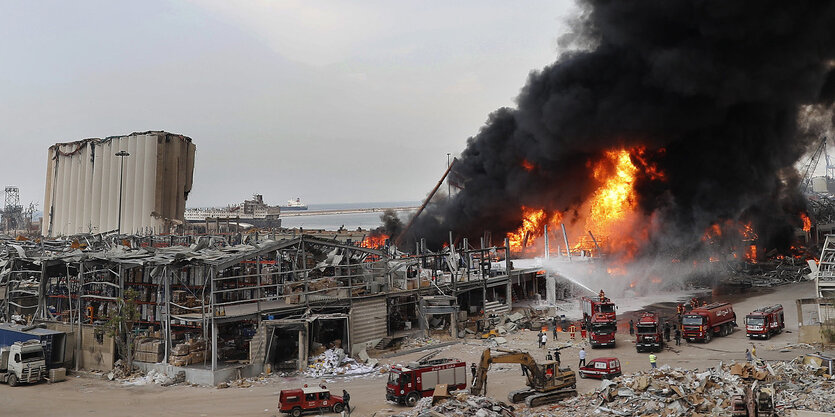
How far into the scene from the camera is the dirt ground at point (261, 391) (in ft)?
78.1

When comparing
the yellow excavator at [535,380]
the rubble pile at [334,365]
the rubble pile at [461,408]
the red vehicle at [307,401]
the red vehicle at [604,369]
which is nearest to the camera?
the rubble pile at [461,408]

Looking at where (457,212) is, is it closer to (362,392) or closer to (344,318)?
(344,318)

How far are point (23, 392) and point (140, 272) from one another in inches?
366

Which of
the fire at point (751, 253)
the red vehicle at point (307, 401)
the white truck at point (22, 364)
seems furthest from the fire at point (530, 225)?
the white truck at point (22, 364)

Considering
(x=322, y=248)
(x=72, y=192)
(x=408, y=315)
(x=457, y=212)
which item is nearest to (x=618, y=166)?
(x=457, y=212)

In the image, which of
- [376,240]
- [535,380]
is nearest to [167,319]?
[535,380]

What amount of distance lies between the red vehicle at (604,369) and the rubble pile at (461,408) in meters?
6.47

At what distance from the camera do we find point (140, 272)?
115 ft

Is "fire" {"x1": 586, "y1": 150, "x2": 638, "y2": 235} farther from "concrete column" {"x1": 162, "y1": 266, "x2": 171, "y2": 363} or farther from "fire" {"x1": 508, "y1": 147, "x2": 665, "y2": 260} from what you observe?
"concrete column" {"x1": 162, "y1": 266, "x2": 171, "y2": 363}

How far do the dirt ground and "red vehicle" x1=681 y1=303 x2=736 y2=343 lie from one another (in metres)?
0.54

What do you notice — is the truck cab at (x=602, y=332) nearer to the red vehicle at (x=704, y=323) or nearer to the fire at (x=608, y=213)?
the red vehicle at (x=704, y=323)

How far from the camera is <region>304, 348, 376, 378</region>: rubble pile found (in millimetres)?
29469

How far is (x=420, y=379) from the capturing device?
23453mm

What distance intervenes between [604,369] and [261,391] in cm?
1443
